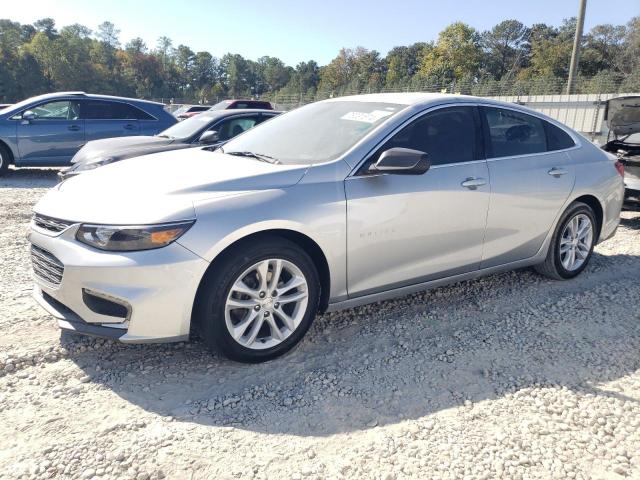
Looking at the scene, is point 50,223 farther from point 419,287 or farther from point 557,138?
point 557,138

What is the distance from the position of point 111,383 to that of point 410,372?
172cm

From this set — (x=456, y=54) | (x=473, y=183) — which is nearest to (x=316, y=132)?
(x=473, y=183)

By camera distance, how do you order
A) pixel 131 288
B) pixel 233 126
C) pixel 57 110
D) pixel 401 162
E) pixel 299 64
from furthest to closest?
pixel 299 64 → pixel 57 110 → pixel 233 126 → pixel 401 162 → pixel 131 288

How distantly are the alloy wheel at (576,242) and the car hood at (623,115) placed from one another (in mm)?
2908

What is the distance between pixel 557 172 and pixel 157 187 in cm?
324

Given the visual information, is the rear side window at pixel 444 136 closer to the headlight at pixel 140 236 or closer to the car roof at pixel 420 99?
the car roof at pixel 420 99

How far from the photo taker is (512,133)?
4.10 meters

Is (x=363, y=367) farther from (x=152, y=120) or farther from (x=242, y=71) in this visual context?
(x=242, y=71)

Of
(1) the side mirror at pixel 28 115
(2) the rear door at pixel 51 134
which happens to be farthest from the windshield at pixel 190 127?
(1) the side mirror at pixel 28 115

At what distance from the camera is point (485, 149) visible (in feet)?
12.7

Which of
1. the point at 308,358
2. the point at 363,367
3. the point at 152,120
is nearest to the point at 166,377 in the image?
the point at 308,358

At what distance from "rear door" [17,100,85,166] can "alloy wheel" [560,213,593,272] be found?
8968 millimetres

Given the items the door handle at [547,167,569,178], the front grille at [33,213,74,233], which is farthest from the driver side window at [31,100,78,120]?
the door handle at [547,167,569,178]

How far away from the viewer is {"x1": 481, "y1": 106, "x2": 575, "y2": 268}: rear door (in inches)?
153
